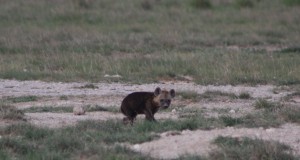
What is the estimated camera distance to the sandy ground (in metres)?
10.1

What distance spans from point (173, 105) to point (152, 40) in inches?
360

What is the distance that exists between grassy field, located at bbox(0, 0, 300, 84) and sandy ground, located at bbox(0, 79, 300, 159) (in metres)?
0.69

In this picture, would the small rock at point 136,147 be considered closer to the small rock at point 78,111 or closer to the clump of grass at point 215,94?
the small rock at point 78,111

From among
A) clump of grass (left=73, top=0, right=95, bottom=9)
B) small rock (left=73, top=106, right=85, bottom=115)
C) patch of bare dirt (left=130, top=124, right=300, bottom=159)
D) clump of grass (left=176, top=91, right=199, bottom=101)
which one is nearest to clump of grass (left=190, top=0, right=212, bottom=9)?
clump of grass (left=73, top=0, right=95, bottom=9)

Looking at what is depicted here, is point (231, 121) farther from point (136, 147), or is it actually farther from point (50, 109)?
point (50, 109)

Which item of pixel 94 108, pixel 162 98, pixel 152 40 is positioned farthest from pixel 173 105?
pixel 152 40

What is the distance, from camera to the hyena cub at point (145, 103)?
11.5 metres

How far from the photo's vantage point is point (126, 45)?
72.8 ft

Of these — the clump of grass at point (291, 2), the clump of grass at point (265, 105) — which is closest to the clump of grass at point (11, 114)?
the clump of grass at point (265, 105)

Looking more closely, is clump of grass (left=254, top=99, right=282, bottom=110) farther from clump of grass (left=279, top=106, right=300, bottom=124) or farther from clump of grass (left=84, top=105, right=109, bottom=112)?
clump of grass (left=84, top=105, right=109, bottom=112)

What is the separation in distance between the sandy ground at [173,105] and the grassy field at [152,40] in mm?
694

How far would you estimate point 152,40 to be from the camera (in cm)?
2328

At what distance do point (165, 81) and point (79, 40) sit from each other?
569 cm

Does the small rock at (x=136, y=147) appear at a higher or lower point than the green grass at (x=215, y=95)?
higher
